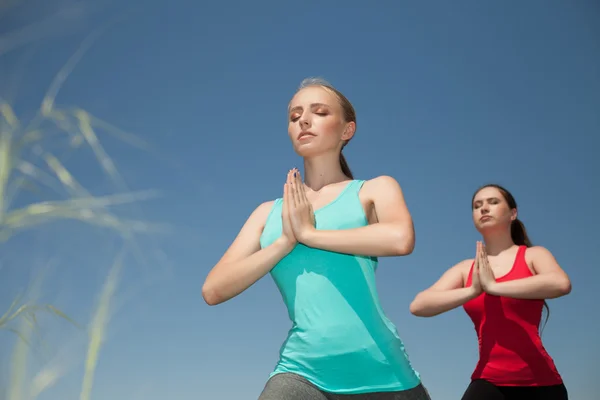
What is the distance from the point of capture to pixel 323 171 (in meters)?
3.34

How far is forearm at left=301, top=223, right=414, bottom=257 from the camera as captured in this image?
108 inches

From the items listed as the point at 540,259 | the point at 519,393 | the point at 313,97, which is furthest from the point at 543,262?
the point at 313,97

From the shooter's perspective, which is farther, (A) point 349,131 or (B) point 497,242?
(B) point 497,242

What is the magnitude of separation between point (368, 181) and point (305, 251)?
0.48m

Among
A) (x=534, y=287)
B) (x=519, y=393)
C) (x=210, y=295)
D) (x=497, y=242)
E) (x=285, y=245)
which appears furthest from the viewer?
(x=497, y=242)

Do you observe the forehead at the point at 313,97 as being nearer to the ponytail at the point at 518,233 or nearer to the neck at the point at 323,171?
the neck at the point at 323,171

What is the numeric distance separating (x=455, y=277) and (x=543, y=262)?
0.68 metres

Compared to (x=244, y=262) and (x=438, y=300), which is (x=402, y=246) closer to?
(x=244, y=262)

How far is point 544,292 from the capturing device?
4.62 meters

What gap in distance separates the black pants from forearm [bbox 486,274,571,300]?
639 mm

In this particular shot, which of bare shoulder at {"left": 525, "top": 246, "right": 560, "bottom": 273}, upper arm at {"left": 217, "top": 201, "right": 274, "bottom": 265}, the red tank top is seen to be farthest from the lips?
bare shoulder at {"left": 525, "top": 246, "right": 560, "bottom": 273}

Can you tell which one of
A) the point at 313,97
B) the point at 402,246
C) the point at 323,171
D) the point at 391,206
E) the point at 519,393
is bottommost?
the point at 519,393

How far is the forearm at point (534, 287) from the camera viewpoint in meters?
4.59

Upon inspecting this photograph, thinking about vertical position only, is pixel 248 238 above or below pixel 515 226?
below
